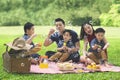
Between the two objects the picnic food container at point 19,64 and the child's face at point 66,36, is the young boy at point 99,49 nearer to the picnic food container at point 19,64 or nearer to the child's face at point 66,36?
the child's face at point 66,36

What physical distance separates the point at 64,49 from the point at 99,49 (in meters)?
0.52

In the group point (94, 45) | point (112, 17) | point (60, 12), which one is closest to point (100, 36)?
point (94, 45)

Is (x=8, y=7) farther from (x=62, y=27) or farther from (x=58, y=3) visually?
(x=62, y=27)

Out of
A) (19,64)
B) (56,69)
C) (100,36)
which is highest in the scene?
(100,36)

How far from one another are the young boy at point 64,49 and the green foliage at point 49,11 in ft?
41.7

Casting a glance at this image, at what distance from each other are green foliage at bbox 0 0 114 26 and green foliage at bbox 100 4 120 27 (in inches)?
11.4

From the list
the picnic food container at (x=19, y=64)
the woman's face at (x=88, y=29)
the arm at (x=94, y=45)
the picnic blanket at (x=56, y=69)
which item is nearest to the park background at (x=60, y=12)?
the woman's face at (x=88, y=29)

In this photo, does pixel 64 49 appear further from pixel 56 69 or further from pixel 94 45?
pixel 56 69

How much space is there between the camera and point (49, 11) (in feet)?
63.1

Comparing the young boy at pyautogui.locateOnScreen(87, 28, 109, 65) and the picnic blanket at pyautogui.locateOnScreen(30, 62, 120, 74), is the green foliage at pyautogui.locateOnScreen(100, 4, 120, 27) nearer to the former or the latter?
the young boy at pyautogui.locateOnScreen(87, 28, 109, 65)

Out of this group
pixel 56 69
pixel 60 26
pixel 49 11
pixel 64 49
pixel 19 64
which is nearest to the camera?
pixel 19 64

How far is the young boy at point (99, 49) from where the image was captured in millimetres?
5617

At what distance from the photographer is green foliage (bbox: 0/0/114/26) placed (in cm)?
1872

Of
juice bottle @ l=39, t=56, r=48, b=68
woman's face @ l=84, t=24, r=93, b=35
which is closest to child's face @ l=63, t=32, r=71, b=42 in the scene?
woman's face @ l=84, t=24, r=93, b=35
